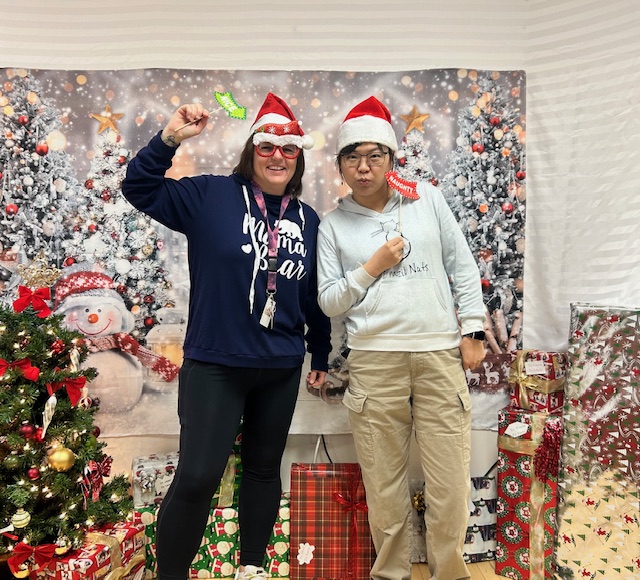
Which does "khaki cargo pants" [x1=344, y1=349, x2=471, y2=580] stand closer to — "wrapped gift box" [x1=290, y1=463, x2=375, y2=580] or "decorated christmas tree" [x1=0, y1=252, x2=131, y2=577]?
"wrapped gift box" [x1=290, y1=463, x2=375, y2=580]

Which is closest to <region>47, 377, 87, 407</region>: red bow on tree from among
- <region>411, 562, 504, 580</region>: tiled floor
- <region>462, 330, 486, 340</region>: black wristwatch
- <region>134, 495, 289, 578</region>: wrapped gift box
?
<region>134, 495, 289, 578</region>: wrapped gift box

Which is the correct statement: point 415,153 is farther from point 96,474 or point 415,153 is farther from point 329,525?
point 96,474

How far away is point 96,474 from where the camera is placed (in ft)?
5.48

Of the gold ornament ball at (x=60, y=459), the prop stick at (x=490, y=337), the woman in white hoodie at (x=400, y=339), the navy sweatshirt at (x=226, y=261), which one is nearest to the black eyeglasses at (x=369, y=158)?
the woman in white hoodie at (x=400, y=339)

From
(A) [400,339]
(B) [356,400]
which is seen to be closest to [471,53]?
(A) [400,339]

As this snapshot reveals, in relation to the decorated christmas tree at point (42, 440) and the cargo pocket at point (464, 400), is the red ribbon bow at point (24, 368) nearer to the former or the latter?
the decorated christmas tree at point (42, 440)

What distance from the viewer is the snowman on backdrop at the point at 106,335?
1.97 meters

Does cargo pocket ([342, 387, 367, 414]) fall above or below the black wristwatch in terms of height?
below

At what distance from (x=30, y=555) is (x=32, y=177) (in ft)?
4.44

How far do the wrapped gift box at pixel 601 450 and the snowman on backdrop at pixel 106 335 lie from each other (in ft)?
5.01

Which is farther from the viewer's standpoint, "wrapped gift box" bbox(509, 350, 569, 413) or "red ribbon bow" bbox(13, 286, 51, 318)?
"wrapped gift box" bbox(509, 350, 569, 413)

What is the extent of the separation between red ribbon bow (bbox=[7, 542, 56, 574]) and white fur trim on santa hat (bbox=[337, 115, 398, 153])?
1522 millimetres

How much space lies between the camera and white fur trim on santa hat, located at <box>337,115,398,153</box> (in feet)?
5.20

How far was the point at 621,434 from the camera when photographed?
166 cm
